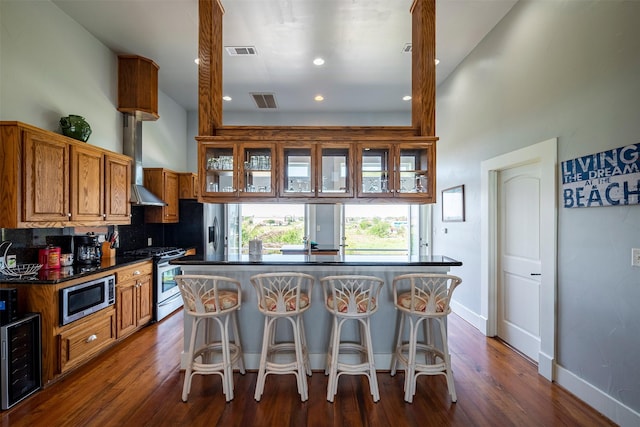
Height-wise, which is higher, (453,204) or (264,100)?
(264,100)

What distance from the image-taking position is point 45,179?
8.94 ft

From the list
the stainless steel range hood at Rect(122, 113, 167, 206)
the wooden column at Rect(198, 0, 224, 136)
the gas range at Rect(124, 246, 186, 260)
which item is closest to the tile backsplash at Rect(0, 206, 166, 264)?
the gas range at Rect(124, 246, 186, 260)

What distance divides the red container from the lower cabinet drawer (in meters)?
0.65

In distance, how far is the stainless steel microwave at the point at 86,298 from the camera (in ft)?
8.59

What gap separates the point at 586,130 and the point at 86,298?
4623mm

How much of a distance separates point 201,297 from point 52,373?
58.5 inches

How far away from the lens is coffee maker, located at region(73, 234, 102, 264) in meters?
3.33

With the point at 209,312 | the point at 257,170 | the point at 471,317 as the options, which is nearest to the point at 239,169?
the point at 257,170

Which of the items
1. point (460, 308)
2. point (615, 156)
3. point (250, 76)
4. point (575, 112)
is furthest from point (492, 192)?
point (250, 76)

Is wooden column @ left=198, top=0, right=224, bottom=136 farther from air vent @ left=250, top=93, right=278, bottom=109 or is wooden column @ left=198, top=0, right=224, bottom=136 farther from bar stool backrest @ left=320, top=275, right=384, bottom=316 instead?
air vent @ left=250, top=93, right=278, bottom=109

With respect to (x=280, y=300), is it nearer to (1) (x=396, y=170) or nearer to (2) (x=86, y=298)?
(1) (x=396, y=170)

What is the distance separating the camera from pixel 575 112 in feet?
8.11

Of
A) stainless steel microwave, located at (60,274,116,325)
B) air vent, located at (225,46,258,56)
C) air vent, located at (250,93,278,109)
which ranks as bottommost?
stainless steel microwave, located at (60,274,116,325)

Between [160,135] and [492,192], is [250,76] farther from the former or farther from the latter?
[492,192]
